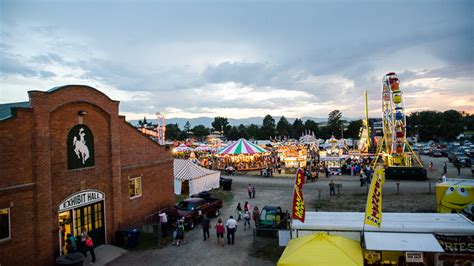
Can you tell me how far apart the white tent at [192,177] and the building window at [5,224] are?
14.1m

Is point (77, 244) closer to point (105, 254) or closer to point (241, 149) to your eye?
point (105, 254)

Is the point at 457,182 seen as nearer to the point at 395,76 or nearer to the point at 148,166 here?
the point at 148,166

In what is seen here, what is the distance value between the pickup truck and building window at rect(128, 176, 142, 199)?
2342 mm

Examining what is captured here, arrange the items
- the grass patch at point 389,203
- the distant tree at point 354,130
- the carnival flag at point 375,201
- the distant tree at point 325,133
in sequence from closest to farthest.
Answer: the carnival flag at point 375,201 < the grass patch at point 389,203 < the distant tree at point 354,130 < the distant tree at point 325,133

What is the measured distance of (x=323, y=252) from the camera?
323 inches

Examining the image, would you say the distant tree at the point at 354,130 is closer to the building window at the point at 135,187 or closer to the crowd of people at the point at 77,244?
the building window at the point at 135,187

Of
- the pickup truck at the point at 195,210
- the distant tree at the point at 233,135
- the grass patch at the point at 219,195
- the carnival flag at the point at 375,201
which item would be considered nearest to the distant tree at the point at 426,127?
the distant tree at the point at 233,135

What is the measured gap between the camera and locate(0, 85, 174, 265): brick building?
418 inches

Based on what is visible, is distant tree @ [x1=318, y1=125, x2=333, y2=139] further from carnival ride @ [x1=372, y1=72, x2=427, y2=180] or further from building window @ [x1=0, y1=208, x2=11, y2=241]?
building window @ [x1=0, y1=208, x2=11, y2=241]

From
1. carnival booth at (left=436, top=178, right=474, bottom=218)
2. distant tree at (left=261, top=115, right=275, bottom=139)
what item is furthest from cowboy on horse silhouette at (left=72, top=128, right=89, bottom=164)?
distant tree at (left=261, top=115, right=275, bottom=139)

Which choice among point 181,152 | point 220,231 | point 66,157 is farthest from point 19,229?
point 181,152

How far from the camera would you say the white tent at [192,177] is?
79.1 ft

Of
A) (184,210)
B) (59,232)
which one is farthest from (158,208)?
(59,232)

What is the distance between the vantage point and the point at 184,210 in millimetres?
17484
